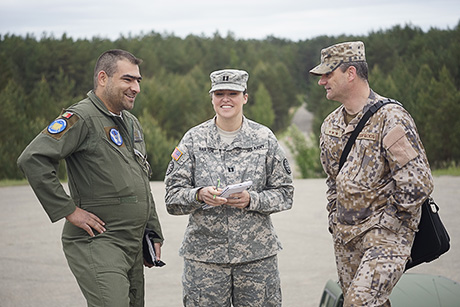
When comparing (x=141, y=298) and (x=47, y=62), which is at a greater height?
(x=47, y=62)

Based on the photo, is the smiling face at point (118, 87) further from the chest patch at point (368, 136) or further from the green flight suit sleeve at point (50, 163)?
the chest patch at point (368, 136)

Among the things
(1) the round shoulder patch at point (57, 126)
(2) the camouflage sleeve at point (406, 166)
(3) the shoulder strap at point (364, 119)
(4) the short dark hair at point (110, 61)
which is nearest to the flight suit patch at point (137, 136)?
(4) the short dark hair at point (110, 61)

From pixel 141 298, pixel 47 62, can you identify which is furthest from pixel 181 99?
pixel 141 298

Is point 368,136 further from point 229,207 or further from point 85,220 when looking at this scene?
point 85,220

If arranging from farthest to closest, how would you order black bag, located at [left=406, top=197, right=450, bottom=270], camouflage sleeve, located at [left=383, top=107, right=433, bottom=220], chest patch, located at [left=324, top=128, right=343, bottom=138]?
chest patch, located at [left=324, top=128, right=343, bottom=138] < black bag, located at [left=406, top=197, right=450, bottom=270] < camouflage sleeve, located at [left=383, top=107, right=433, bottom=220]

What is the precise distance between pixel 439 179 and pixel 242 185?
34.7 feet

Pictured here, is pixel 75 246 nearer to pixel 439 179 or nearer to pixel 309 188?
pixel 309 188

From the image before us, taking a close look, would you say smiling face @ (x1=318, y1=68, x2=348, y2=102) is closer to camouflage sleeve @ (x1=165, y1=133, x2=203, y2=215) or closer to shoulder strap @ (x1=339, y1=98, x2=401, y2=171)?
shoulder strap @ (x1=339, y1=98, x2=401, y2=171)

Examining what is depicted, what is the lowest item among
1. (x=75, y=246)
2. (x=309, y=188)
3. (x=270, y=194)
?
(x=309, y=188)

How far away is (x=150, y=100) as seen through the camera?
28.0 m

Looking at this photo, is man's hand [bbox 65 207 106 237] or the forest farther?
the forest

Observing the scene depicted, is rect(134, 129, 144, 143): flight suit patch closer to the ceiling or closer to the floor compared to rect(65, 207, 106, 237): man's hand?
closer to the ceiling

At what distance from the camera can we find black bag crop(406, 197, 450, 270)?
10.7 ft

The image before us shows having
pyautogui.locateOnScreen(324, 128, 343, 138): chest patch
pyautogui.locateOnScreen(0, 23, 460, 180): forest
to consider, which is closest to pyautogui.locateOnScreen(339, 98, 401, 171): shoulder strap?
pyautogui.locateOnScreen(324, 128, 343, 138): chest patch
